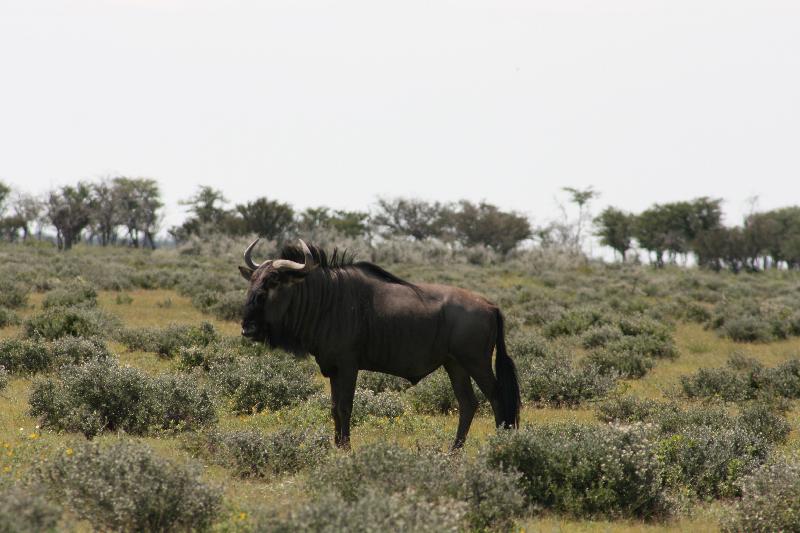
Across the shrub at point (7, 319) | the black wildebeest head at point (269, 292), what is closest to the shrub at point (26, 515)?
the black wildebeest head at point (269, 292)

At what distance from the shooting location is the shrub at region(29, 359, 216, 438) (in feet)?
31.5

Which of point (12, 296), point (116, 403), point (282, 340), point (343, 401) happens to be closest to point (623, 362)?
point (343, 401)

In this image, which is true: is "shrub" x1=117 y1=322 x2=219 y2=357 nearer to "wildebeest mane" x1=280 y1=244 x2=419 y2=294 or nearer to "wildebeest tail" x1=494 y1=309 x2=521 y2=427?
"wildebeest mane" x1=280 y1=244 x2=419 y2=294

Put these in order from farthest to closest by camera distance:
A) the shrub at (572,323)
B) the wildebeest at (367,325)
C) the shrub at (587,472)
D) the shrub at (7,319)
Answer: the shrub at (572,323), the shrub at (7,319), the wildebeest at (367,325), the shrub at (587,472)

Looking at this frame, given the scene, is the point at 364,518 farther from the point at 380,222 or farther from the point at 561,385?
the point at 380,222

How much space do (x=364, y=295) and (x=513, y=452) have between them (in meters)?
2.81

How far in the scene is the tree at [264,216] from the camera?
7912 centimetres

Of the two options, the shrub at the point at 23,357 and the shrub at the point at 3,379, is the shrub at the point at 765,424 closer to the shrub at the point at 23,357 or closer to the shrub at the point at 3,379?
the shrub at the point at 3,379

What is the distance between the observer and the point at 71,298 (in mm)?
23328

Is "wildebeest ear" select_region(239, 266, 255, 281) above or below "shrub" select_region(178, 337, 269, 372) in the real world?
above

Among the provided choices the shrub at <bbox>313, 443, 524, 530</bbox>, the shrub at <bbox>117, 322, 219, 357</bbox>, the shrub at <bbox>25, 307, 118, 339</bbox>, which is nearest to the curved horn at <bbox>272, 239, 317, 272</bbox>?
the shrub at <bbox>313, 443, 524, 530</bbox>

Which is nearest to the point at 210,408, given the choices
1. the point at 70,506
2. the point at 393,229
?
the point at 70,506

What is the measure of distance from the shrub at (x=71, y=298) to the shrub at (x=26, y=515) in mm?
18645

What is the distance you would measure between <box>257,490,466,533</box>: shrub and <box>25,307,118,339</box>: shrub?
12.8m
